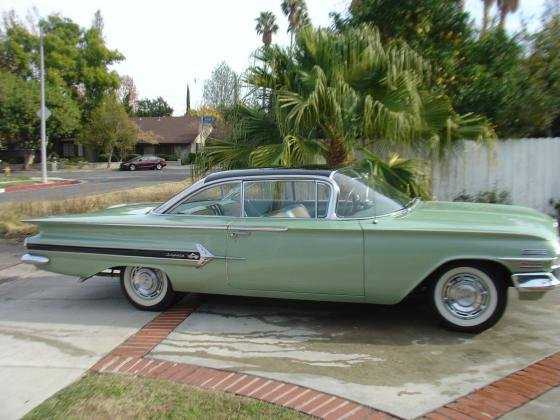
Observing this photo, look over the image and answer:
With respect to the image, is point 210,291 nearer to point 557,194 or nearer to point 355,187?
point 355,187

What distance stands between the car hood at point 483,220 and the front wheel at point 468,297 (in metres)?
0.36

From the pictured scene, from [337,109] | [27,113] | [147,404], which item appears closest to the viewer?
[147,404]

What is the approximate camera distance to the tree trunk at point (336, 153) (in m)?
7.73

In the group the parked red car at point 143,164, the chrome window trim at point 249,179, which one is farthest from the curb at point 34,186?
the chrome window trim at point 249,179

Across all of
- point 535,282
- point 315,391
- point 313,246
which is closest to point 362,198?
point 313,246

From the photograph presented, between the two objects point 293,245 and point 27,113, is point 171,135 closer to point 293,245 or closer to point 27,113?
point 27,113

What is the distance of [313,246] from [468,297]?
1.43 metres

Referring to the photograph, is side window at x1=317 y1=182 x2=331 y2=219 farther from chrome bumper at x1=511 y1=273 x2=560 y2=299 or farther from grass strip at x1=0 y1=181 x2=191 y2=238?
grass strip at x1=0 y1=181 x2=191 y2=238

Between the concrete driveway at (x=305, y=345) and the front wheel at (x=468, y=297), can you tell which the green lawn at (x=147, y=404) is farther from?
the front wheel at (x=468, y=297)

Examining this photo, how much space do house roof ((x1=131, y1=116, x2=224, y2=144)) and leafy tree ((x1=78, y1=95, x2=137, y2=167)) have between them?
954 cm

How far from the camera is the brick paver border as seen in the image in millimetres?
3371

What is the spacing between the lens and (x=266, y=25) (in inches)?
1969

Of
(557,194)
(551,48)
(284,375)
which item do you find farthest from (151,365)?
(551,48)

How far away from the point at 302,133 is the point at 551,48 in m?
5.53
